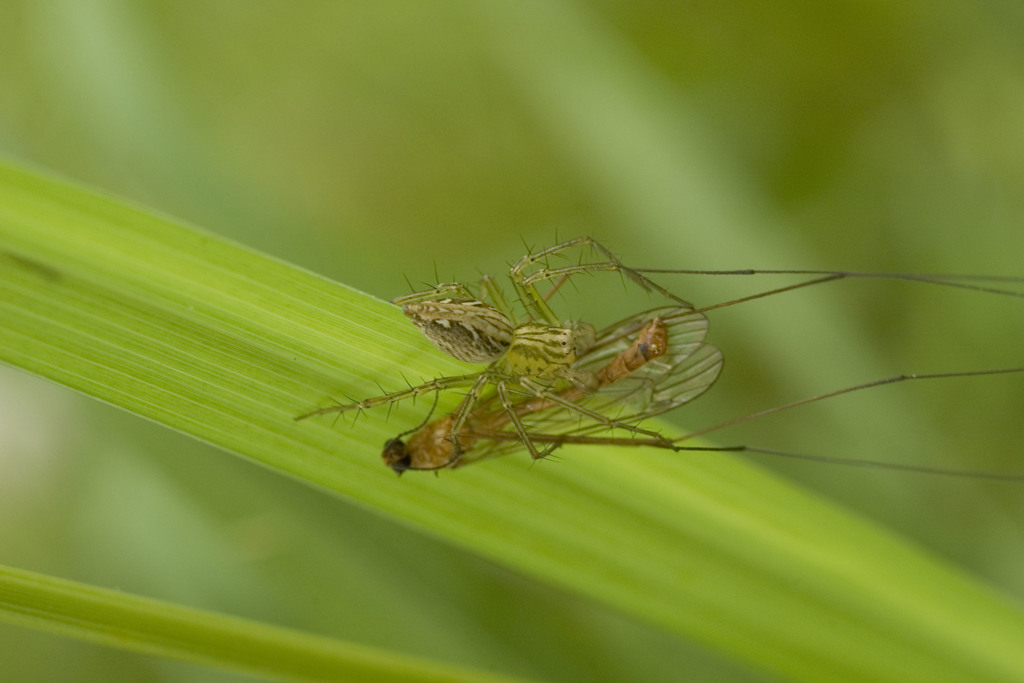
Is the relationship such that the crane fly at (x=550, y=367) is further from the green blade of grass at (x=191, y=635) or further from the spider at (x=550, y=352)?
the green blade of grass at (x=191, y=635)

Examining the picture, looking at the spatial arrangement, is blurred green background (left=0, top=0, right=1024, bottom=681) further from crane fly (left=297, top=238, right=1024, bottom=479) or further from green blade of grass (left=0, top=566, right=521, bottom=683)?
green blade of grass (left=0, top=566, right=521, bottom=683)

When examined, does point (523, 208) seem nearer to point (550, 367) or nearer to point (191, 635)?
point (550, 367)

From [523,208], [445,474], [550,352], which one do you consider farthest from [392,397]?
[523,208]

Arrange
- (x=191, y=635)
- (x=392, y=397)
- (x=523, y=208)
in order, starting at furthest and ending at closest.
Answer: (x=523, y=208)
(x=392, y=397)
(x=191, y=635)

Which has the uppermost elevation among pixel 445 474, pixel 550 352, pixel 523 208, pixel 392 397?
pixel 523 208

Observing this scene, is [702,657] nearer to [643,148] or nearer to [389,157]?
[643,148]

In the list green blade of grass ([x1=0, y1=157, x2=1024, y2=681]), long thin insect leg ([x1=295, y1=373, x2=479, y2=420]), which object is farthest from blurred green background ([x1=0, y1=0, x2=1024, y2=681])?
long thin insect leg ([x1=295, y1=373, x2=479, y2=420])

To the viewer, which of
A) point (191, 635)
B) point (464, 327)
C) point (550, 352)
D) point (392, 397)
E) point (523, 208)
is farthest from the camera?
point (523, 208)

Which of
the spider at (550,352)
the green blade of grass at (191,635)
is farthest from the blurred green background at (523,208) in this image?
the green blade of grass at (191,635)
